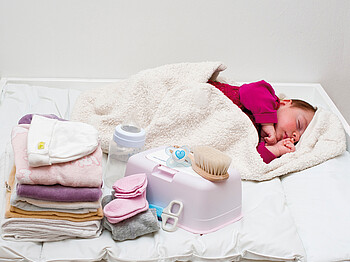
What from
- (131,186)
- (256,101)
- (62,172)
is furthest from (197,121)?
(62,172)

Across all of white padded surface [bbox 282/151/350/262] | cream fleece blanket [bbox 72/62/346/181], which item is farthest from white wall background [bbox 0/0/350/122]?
white padded surface [bbox 282/151/350/262]

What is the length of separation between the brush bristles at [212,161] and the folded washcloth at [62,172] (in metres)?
0.25

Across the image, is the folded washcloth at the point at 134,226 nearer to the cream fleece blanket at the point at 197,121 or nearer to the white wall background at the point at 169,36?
the cream fleece blanket at the point at 197,121

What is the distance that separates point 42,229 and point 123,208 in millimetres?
194

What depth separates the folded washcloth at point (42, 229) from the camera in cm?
113

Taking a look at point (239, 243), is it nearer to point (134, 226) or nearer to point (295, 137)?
point (134, 226)

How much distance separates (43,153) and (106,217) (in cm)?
22

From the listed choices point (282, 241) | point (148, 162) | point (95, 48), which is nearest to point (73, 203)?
point (148, 162)

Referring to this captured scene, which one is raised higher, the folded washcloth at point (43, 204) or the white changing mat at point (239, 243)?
the folded washcloth at point (43, 204)

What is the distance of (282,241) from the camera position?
119 cm

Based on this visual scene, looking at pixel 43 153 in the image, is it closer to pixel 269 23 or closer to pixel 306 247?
pixel 306 247

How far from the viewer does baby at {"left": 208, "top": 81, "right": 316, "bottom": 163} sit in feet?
5.62

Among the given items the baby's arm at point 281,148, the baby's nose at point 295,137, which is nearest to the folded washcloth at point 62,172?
the baby's arm at point 281,148

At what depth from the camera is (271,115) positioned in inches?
67.8
